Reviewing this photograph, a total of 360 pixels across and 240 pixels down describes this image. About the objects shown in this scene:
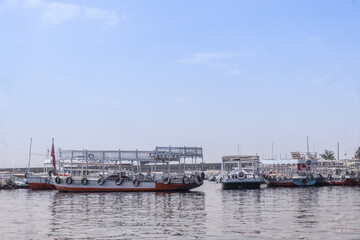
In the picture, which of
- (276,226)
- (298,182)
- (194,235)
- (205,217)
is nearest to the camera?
(194,235)

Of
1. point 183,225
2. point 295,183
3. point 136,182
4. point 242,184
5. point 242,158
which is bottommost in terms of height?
point 183,225

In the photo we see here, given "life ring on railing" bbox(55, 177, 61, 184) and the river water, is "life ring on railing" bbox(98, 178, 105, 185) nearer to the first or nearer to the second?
"life ring on railing" bbox(55, 177, 61, 184)

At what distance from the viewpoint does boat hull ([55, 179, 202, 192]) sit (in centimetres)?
6109

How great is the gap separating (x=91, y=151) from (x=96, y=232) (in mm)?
40406

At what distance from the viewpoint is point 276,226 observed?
→ 78.0 ft

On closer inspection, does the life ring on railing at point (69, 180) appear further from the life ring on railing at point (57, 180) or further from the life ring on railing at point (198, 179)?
the life ring on railing at point (198, 179)

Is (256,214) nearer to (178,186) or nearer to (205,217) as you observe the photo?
(205,217)

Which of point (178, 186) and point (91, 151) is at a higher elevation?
point (91, 151)

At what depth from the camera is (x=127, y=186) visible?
61906 millimetres

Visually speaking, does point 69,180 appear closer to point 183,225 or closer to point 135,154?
point 135,154

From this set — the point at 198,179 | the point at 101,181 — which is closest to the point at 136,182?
the point at 101,181

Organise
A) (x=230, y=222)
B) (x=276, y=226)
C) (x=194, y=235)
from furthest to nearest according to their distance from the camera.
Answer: (x=230, y=222) < (x=276, y=226) < (x=194, y=235)

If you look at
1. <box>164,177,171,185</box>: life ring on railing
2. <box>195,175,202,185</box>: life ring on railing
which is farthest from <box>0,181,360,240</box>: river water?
<box>195,175,202,185</box>: life ring on railing

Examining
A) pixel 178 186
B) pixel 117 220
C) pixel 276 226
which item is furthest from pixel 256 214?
pixel 178 186
